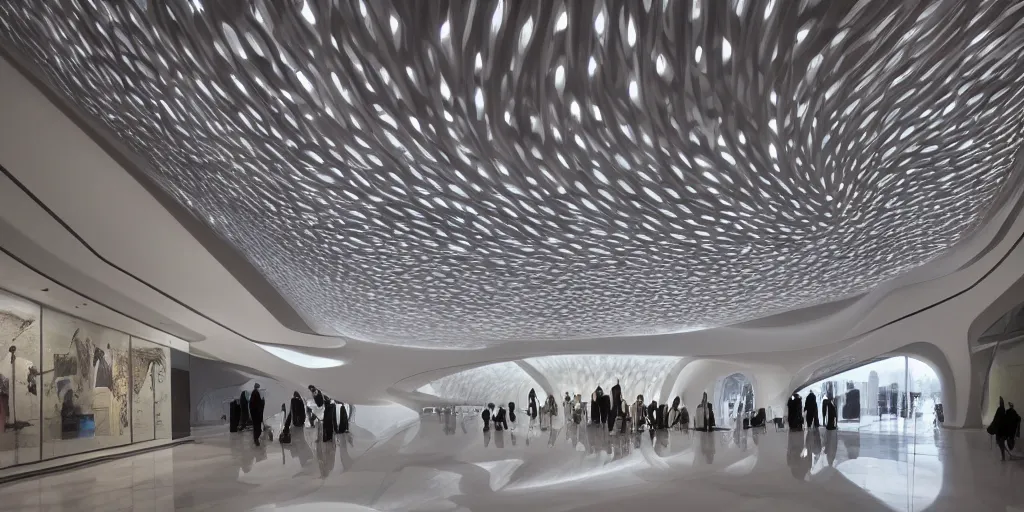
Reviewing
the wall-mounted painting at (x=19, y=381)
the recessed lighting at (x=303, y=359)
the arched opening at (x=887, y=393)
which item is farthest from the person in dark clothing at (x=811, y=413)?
the wall-mounted painting at (x=19, y=381)

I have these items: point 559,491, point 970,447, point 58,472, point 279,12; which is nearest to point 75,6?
point 279,12

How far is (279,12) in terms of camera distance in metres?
3.16

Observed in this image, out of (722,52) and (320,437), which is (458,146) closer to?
(722,52)

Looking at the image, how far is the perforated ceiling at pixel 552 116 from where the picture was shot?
3309mm

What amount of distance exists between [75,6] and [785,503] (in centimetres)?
565

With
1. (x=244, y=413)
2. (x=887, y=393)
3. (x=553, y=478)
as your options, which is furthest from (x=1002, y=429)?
(x=244, y=413)

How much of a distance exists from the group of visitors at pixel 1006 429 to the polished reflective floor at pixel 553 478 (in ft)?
0.69

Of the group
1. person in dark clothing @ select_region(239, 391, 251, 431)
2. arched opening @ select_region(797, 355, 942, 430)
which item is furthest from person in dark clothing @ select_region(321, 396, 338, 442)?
arched opening @ select_region(797, 355, 942, 430)

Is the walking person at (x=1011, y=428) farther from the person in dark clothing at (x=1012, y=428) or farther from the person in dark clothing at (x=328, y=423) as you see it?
the person in dark clothing at (x=328, y=423)

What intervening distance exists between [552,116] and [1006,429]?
798 centimetres

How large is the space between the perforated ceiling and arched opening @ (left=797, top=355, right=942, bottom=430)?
7.97 meters

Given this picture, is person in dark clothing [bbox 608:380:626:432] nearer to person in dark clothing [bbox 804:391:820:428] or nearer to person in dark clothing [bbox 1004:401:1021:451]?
person in dark clothing [bbox 804:391:820:428]

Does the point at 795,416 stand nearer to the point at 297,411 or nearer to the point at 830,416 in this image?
the point at 830,416

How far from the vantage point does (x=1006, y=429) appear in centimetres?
827
